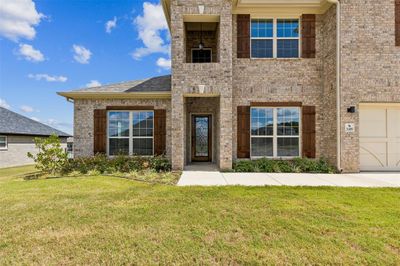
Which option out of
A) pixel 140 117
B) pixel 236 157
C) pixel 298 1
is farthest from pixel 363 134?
pixel 140 117

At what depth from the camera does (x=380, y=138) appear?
9805 millimetres

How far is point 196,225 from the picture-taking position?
4.15 meters

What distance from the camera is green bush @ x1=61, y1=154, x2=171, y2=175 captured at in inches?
384

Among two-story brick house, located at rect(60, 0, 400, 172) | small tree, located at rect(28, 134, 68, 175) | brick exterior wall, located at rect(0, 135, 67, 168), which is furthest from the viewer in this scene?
brick exterior wall, located at rect(0, 135, 67, 168)

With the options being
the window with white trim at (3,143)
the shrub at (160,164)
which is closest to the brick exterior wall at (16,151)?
the window with white trim at (3,143)

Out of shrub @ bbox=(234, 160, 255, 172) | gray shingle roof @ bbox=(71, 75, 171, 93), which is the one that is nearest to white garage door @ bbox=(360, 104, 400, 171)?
shrub @ bbox=(234, 160, 255, 172)

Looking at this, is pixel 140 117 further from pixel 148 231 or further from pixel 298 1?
pixel 298 1

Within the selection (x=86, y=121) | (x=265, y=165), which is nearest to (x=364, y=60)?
(x=265, y=165)

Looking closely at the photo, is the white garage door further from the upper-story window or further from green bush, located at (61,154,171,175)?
green bush, located at (61,154,171,175)

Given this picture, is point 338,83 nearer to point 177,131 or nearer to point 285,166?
point 285,166

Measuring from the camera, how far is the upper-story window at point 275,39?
1028 cm

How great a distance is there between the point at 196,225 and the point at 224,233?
56cm

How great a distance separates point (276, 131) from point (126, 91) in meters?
A: 7.10

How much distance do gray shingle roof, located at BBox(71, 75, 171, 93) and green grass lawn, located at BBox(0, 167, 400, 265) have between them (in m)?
5.74
